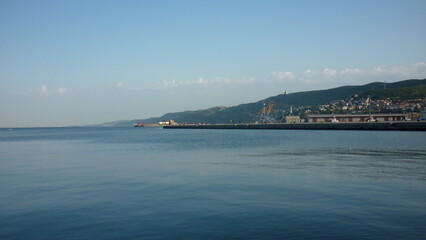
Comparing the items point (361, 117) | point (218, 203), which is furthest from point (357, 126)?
point (218, 203)

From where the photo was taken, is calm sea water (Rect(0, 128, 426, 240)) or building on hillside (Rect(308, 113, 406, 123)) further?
building on hillside (Rect(308, 113, 406, 123))

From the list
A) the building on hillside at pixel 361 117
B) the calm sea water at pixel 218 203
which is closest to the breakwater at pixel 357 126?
the building on hillside at pixel 361 117

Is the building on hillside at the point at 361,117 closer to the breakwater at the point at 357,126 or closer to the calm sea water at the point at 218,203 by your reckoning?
the breakwater at the point at 357,126

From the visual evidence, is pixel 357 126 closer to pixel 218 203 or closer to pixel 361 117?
pixel 361 117

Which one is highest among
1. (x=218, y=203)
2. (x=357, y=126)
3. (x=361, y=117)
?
(x=361, y=117)

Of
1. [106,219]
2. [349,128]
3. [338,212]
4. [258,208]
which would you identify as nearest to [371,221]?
[338,212]

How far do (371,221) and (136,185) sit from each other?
12.5 metres

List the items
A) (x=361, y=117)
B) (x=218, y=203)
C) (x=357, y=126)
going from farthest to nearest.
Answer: (x=361, y=117), (x=357, y=126), (x=218, y=203)

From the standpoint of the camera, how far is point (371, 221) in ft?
41.6

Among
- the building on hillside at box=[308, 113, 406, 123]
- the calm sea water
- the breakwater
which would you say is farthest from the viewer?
the building on hillside at box=[308, 113, 406, 123]

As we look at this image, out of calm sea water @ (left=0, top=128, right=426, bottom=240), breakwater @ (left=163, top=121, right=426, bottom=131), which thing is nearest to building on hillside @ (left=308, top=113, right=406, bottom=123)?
breakwater @ (left=163, top=121, right=426, bottom=131)

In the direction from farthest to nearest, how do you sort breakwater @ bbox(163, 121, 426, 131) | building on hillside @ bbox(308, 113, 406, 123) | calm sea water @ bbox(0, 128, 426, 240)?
building on hillside @ bbox(308, 113, 406, 123)
breakwater @ bbox(163, 121, 426, 131)
calm sea water @ bbox(0, 128, 426, 240)

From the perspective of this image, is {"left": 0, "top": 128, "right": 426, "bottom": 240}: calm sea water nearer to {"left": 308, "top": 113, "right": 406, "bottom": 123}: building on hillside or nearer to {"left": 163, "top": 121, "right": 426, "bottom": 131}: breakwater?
{"left": 163, "top": 121, "right": 426, "bottom": 131}: breakwater

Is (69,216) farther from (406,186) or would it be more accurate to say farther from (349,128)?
(349,128)
